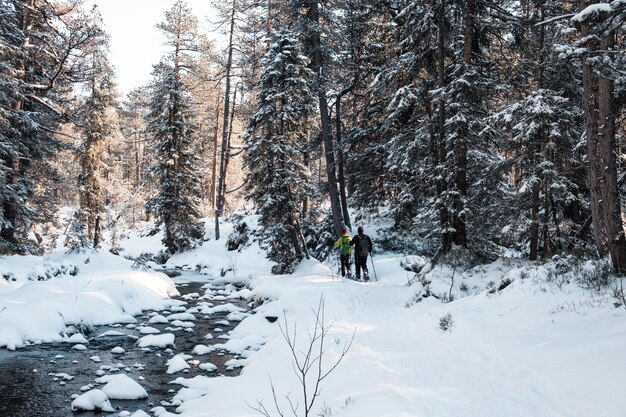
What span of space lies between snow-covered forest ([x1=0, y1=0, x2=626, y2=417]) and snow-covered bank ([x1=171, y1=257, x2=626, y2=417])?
0.04 m

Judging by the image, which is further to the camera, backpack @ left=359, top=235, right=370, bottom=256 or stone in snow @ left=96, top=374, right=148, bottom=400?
backpack @ left=359, top=235, right=370, bottom=256

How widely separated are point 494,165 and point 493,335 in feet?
23.0

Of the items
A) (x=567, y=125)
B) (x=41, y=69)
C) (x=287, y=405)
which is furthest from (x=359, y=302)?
(x=41, y=69)

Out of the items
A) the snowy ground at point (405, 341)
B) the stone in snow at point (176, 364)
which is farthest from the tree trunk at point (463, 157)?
the stone in snow at point (176, 364)

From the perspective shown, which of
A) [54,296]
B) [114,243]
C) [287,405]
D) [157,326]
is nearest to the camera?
[287,405]

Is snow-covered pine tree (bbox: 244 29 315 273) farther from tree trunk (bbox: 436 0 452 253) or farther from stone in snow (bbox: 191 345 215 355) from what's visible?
stone in snow (bbox: 191 345 215 355)

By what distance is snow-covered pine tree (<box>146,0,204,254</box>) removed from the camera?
2648 cm

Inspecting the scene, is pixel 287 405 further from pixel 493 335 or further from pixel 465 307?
pixel 465 307

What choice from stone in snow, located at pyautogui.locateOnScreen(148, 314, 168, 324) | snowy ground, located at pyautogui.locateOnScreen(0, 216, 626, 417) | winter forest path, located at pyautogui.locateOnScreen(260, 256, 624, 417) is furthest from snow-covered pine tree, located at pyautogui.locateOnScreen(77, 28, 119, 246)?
winter forest path, located at pyautogui.locateOnScreen(260, 256, 624, 417)

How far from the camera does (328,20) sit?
1947cm

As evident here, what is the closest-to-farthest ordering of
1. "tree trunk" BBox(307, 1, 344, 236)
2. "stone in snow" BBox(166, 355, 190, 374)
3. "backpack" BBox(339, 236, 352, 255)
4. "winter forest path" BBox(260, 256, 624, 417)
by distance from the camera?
1. "winter forest path" BBox(260, 256, 624, 417)
2. "stone in snow" BBox(166, 355, 190, 374)
3. "backpack" BBox(339, 236, 352, 255)
4. "tree trunk" BBox(307, 1, 344, 236)

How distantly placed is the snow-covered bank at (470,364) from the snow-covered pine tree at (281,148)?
7.87 m

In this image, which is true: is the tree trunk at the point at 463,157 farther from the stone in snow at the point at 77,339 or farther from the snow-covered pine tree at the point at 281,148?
the stone in snow at the point at 77,339

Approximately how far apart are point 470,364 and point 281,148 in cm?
1272
